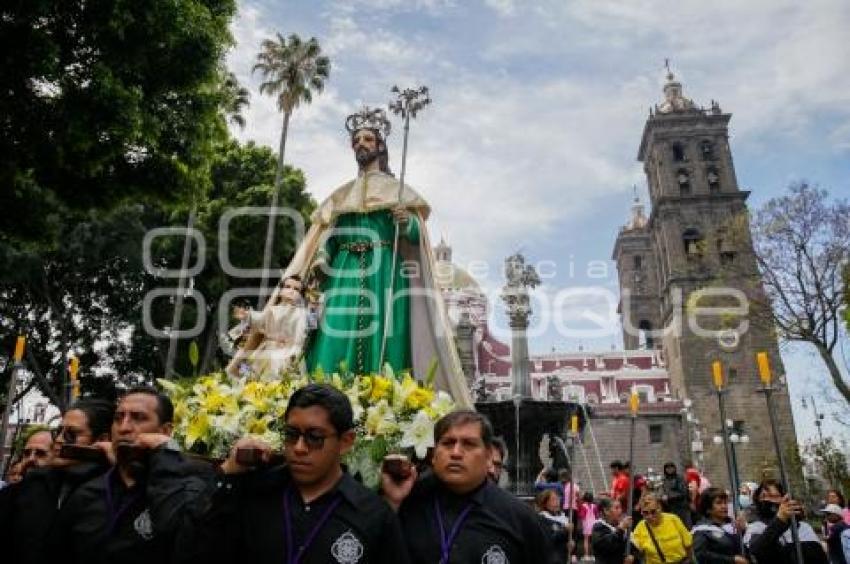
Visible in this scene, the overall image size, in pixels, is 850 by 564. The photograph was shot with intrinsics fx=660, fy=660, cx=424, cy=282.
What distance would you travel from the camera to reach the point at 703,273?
47.9m

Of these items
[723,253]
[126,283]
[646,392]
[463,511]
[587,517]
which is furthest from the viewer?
[646,392]

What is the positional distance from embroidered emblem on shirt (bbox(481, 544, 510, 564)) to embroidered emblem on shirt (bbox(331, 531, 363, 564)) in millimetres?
550

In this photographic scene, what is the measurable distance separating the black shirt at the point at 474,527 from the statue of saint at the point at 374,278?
3.17 m

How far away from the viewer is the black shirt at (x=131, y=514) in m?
2.33

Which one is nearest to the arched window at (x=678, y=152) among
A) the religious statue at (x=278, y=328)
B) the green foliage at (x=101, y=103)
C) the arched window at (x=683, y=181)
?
the arched window at (x=683, y=181)

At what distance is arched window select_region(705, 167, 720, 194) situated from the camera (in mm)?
50656

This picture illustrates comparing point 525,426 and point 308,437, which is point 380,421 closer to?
point 308,437

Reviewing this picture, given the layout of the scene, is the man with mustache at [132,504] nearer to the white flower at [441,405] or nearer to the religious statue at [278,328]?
the white flower at [441,405]

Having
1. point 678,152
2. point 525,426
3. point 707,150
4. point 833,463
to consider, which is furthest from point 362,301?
point 707,150

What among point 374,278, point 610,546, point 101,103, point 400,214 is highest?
point 101,103

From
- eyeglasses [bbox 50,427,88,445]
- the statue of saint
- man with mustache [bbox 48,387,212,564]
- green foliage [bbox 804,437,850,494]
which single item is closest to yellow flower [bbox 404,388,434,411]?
man with mustache [bbox 48,387,212,564]

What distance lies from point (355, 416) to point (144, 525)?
918 millimetres

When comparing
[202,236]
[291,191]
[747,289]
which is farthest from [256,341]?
[747,289]

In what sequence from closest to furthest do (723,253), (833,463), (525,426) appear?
(525,426) < (833,463) < (723,253)
